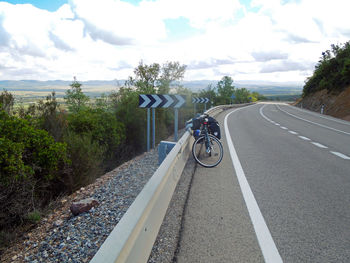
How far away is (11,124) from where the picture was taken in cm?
584

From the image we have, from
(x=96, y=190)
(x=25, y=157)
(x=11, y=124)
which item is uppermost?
(x=11, y=124)

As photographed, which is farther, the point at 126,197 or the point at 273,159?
the point at 273,159

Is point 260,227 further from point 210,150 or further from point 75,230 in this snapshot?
point 210,150

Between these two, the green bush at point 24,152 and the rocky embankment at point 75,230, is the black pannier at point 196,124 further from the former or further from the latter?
the green bush at point 24,152

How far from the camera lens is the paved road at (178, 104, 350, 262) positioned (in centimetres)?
327

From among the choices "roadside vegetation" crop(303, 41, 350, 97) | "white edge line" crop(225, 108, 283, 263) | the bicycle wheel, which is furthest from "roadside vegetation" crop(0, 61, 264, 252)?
"roadside vegetation" crop(303, 41, 350, 97)

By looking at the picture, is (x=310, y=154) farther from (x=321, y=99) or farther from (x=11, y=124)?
(x=321, y=99)

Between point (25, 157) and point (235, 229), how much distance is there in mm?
4226

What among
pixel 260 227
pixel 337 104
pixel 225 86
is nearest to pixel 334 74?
pixel 337 104

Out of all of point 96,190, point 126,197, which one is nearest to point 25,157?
point 96,190

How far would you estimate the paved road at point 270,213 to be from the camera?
327 centimetres

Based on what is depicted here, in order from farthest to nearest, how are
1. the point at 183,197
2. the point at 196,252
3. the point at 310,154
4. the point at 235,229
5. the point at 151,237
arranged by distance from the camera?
the point at 310,154
the point at 183,197
the point at 235,229
the point at 196,252
the point at 151,237

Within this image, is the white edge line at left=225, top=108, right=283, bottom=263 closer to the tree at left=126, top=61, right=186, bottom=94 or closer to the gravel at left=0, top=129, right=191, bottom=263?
the gravel at left=0, top=129, right=191, bottom=263

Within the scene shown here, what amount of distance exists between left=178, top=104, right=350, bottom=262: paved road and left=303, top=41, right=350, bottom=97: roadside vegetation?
30578 mm
